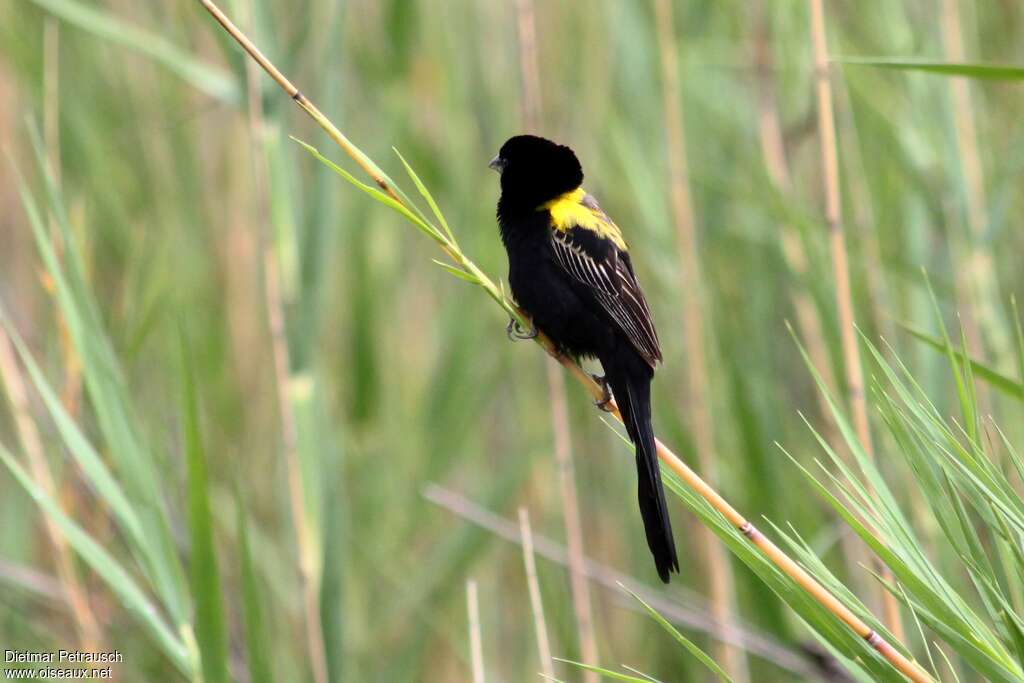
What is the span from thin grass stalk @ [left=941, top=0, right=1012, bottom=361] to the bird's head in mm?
982

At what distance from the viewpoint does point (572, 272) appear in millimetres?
2525

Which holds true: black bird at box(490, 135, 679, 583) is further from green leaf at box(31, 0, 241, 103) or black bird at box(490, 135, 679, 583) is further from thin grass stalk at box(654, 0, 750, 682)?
green leaf at box(31, 0, 241, 103)

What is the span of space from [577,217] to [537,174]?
6.5 inches

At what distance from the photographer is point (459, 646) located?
3293 millimetres

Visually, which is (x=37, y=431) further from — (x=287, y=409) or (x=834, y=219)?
(x=834, y=219)

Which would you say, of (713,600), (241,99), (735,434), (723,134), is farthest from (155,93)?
(713,600)

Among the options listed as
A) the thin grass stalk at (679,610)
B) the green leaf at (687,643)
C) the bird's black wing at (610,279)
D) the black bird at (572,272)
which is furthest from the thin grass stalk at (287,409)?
the green leaf at (687,643)

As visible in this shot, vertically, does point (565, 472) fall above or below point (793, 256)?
below

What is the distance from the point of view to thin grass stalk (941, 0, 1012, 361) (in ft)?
9.30

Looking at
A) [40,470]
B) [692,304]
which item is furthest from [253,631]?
[692,304]

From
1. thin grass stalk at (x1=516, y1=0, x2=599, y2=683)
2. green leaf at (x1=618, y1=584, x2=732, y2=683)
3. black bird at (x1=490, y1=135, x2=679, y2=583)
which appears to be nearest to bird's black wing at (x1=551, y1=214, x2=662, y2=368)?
black bird at (x1=490, y1=135, x2=679, y2=583)

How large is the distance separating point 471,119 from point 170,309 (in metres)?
1.01

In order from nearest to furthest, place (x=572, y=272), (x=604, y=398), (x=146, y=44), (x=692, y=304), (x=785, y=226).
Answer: (x=604, y=398)
(x=146, y=44)
(x=572, y=272)
(x=692, y=304)
(x=785, y=226)

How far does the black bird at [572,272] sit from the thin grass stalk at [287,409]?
0.52m
